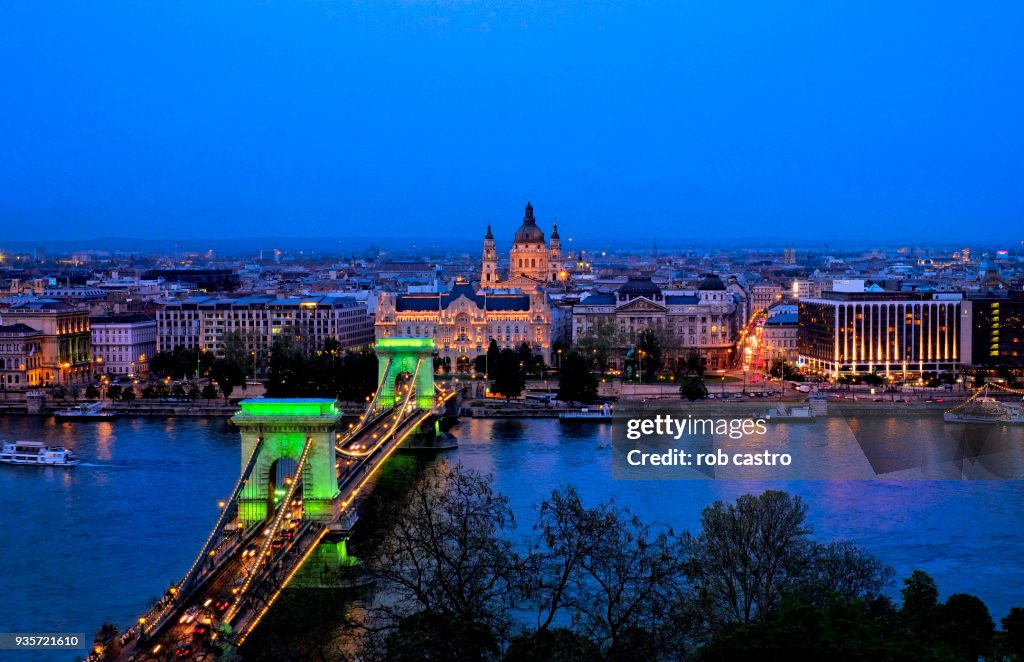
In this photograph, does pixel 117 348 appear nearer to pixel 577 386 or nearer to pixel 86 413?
pixel 86 413

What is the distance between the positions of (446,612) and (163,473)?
9.62 m

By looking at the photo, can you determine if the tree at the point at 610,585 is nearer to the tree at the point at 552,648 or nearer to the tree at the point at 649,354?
the tree at the point at 552,648

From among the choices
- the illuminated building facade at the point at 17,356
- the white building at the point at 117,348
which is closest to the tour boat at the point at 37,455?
the illuminated building facade at the point at 17,356

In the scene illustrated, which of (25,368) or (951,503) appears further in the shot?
(25,368)

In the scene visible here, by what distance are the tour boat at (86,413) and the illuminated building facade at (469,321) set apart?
8127 mm

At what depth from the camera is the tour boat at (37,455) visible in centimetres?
1709

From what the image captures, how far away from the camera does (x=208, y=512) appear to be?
13.6 metres

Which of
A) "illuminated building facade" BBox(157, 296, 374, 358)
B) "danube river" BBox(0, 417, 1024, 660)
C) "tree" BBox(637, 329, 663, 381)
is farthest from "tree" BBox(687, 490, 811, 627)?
"illuminated building facade" BBox(157, 296, 374, 358)

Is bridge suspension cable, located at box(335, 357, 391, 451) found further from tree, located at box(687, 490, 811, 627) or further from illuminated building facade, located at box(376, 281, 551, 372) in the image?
illuminated building facade, located at box(376, 281, 551, 372)

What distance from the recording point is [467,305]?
100.0 ft

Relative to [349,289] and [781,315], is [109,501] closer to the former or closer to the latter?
[781,315]

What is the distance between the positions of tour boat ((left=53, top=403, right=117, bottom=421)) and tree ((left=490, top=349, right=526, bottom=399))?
602 centimetres

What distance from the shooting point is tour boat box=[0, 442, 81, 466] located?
17094mm

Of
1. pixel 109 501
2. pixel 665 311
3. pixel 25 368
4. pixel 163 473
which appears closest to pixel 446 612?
pixel 109 501
